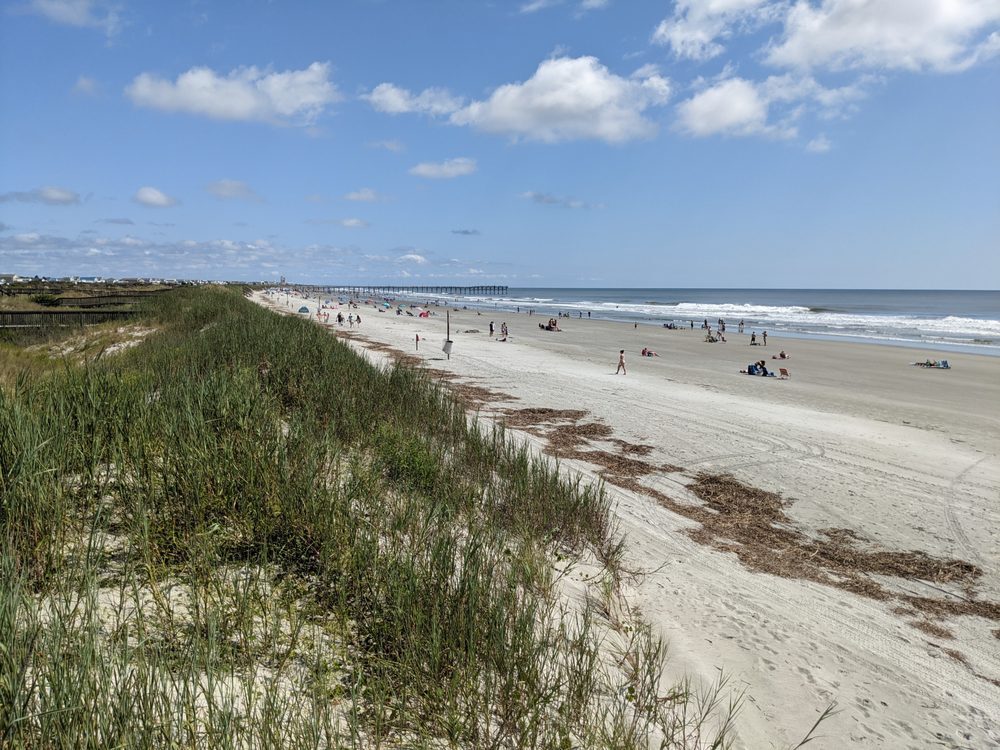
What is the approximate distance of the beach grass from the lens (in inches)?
85.8

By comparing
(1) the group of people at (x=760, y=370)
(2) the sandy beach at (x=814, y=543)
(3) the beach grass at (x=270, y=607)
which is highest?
(3) the beach grass at (x=270, y=607)

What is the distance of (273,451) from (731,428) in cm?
1006

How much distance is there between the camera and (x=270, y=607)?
314cm

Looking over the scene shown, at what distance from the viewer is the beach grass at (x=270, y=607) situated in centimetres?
218

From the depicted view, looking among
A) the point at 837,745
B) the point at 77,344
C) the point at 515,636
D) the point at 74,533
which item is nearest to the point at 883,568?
the point at 837,745

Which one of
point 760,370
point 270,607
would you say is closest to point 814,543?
point 270,607

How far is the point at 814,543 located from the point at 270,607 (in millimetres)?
5876

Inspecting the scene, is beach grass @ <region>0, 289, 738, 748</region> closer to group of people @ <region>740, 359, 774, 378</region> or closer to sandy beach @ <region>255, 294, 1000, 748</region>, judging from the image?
sandy beach @ <region>255, 294, 1000, 748</region>

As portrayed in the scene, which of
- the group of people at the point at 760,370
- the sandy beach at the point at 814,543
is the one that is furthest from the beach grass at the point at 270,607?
the group of people at the point at 760,370

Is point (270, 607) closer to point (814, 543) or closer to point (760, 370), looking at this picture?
point (814, 543)

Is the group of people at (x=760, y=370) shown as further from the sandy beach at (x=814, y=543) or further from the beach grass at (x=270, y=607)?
the beach grass at (x=270, y=607)

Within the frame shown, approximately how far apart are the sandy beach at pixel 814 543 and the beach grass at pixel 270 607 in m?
0.67

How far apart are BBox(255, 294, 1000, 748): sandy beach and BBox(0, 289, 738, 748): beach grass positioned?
67cm

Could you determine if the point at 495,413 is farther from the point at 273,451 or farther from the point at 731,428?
the point at 273,451
